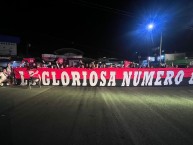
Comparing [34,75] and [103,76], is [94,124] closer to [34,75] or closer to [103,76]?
[103,76]

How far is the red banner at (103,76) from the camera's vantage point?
71.7 feet

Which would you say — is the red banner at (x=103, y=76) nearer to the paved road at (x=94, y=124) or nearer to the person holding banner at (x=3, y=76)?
the person holding banner at (x=3, y=76)

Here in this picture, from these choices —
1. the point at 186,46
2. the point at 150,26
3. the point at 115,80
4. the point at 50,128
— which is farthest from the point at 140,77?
the point at 186,46

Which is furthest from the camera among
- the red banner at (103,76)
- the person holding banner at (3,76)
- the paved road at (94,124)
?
the red banner at (103,76)

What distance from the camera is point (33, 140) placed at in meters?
6.54

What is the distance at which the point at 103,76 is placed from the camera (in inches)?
861

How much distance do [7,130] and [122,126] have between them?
338 cm

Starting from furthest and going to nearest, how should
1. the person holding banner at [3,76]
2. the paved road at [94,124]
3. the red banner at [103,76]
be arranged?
the red banner at [103,76], the person holding banner at [3,76], the paved road at [94,124]

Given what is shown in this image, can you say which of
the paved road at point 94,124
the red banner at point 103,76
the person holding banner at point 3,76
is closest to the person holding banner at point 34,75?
the red banner at point 103,76

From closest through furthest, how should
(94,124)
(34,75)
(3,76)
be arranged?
(94,124) < (3,76) < (34,75)

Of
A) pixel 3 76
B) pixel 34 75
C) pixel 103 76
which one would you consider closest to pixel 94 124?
pixel 103 76

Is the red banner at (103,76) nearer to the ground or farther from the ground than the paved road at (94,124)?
farther from the ground

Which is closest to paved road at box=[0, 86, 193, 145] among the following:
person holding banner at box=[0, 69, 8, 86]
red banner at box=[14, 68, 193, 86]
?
red banner at box=[14, 68, 193, 86]

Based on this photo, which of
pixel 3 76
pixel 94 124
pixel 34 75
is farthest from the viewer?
pixel 34 75
